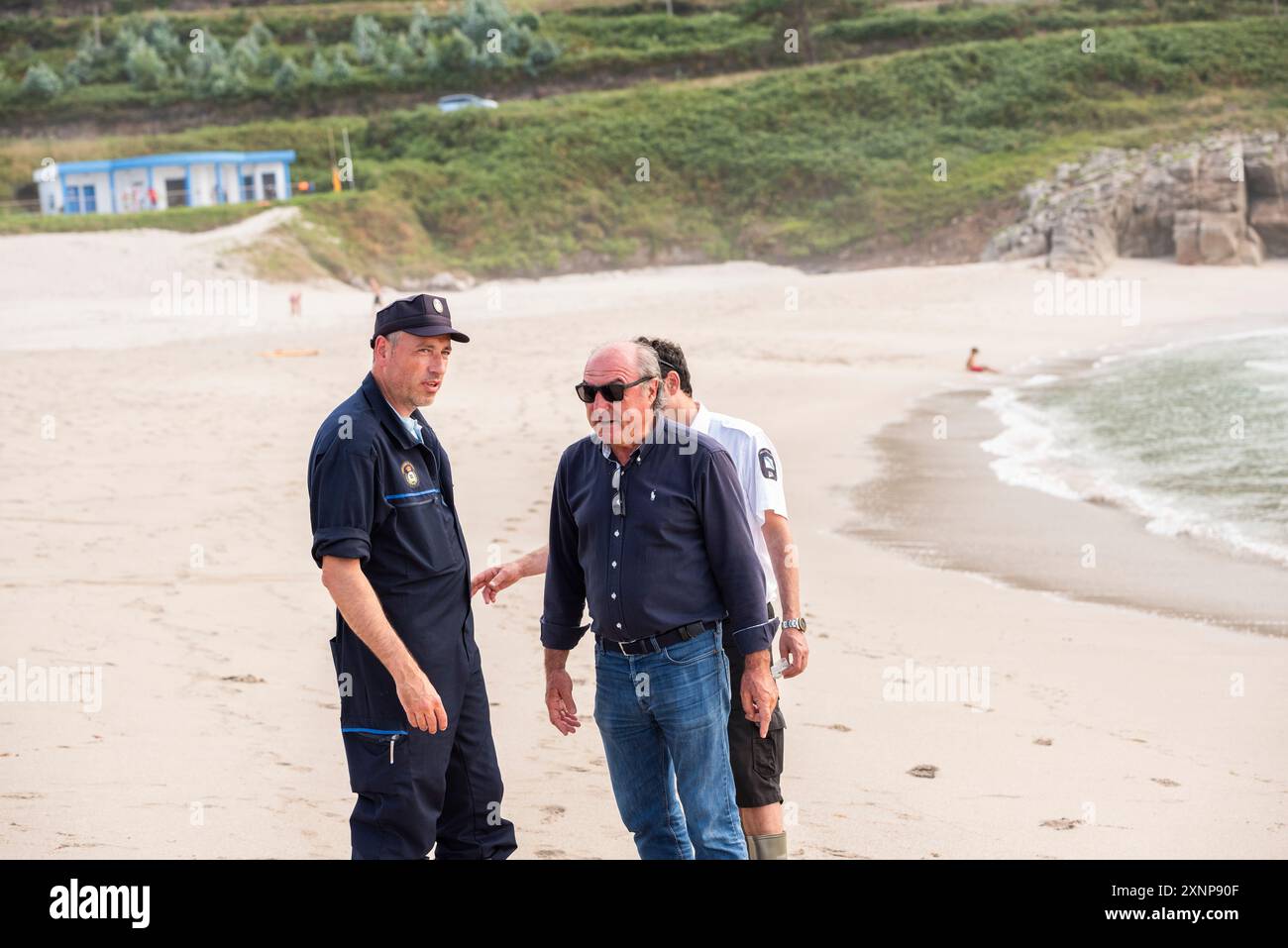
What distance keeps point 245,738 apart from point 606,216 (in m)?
42.8

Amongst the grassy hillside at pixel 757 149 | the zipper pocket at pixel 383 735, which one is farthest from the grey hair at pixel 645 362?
the grassy hillside at pixel 757 149

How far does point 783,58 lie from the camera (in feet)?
194

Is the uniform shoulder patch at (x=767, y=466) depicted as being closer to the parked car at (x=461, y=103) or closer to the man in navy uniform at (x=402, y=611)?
the man in navy uniform at (x=402, y=611)

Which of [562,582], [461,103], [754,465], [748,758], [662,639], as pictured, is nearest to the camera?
[662,639]

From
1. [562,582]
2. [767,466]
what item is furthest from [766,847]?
[767,466]

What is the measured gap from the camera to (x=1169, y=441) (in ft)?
50.9

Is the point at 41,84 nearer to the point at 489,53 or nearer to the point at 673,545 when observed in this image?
the point at 489,53

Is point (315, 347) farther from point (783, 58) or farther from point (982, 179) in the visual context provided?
point (783, 58)

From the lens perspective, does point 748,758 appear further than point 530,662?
No

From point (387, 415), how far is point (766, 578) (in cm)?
127

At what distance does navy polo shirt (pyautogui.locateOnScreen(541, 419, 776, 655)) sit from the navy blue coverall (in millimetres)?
430

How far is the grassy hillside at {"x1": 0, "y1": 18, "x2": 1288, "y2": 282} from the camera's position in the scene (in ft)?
145

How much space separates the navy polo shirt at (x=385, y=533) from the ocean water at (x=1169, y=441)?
7903 millimetres

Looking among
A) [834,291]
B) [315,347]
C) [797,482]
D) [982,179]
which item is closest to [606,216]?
[982,179]
